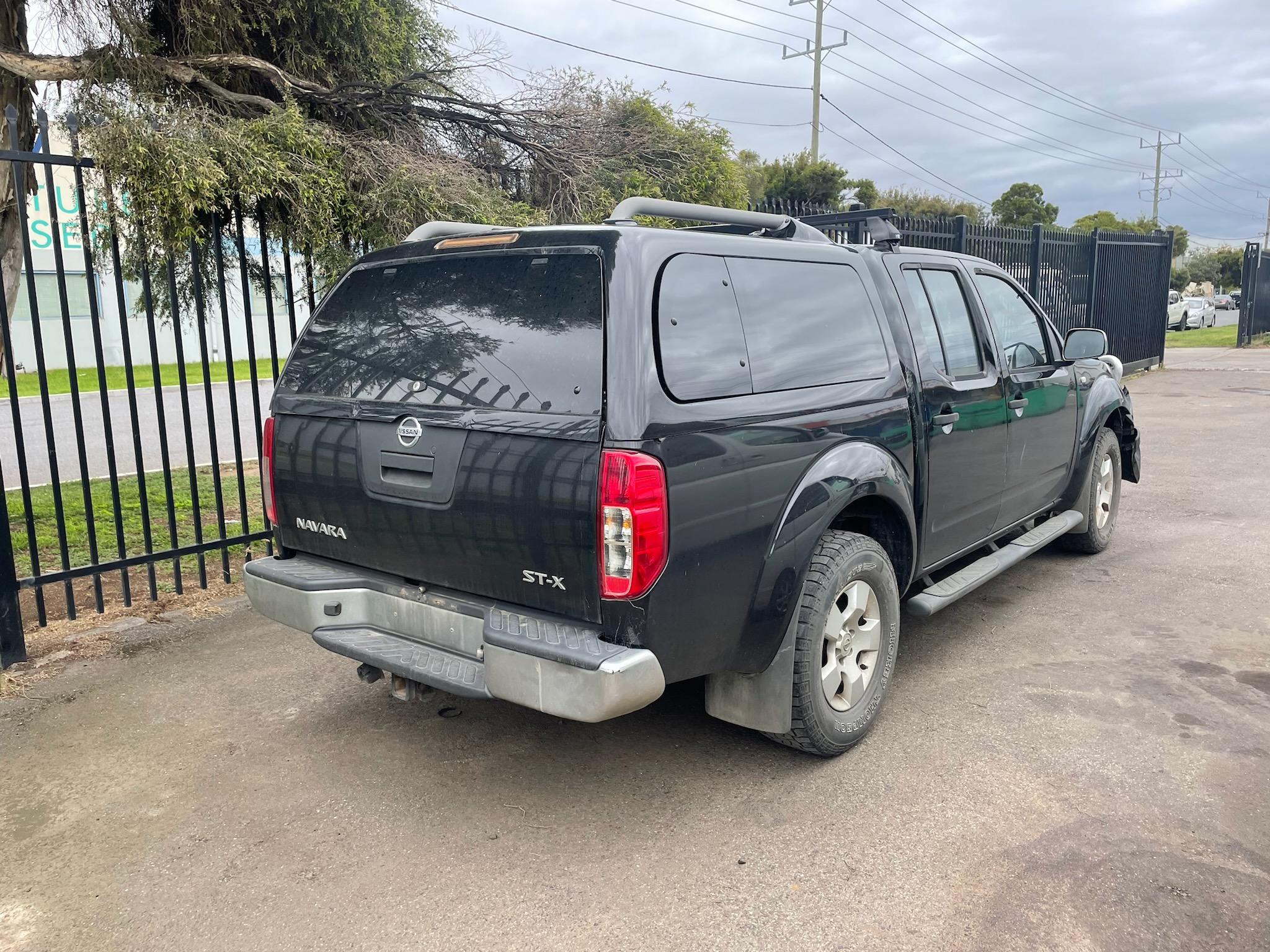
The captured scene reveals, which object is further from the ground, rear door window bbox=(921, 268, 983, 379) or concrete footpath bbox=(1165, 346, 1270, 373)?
rear door window bbox=(921, 268, 983, 379)

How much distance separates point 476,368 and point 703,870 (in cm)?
174

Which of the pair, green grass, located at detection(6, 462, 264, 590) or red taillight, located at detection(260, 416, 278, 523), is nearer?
red taillight, located at detection(260, 416, 278, 523)

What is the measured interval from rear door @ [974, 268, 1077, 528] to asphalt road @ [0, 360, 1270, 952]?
0.81 m

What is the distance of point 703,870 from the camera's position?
294cm

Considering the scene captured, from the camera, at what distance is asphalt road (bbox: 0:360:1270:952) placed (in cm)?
271

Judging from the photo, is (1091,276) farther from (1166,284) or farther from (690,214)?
(690,214)

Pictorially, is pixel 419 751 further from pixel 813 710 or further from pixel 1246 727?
pixel 1246 727

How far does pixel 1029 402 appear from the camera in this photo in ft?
16.5

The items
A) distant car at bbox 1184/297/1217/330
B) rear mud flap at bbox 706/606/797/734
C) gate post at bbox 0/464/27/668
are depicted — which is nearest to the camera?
rear mud flap at bbox 706/606/797/734

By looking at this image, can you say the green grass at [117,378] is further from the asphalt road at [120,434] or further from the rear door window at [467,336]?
the rear door window at [467,336]

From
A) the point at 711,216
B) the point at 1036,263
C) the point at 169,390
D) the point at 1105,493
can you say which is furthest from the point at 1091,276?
the point at 169,390

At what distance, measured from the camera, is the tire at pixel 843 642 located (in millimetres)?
3340

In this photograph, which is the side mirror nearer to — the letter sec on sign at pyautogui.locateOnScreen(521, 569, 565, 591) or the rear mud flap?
the rear mud flap

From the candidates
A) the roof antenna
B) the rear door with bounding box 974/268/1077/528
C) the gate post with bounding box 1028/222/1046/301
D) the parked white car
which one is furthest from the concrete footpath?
the roof antenna
